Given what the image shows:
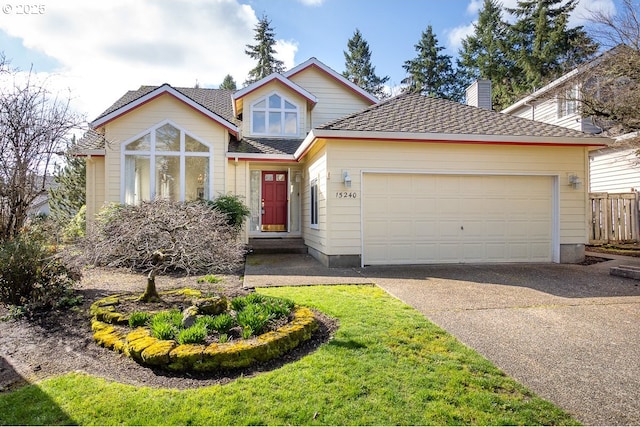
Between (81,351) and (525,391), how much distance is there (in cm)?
429

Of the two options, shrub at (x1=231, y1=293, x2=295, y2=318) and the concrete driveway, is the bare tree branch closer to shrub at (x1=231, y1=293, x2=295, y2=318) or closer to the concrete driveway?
the concrete driveway

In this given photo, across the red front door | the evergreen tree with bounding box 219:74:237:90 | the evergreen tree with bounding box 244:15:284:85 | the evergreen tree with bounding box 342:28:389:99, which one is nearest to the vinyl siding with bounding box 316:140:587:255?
the red front door

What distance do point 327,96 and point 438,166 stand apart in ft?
21.8

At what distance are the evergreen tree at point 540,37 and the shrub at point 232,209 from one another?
2311 cm

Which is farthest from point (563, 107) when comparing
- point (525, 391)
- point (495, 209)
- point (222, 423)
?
point (222, 423)


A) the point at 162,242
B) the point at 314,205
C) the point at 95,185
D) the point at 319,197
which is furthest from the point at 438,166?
the point at 95,185

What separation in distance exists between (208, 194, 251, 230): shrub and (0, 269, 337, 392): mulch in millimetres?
5200

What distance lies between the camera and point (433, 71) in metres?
36.2

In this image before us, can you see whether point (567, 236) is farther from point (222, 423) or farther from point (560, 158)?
point (222, 423)

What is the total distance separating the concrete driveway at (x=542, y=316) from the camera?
3049 mm

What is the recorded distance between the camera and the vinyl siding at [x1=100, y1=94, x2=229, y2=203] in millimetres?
11133

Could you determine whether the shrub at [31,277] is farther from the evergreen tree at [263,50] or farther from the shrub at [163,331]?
the evergreen tree at [263,50]

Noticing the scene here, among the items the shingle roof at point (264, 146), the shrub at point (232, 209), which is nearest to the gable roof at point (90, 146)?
the shrub at point (232, 209)

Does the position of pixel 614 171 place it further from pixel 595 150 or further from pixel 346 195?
pixel 346 195
